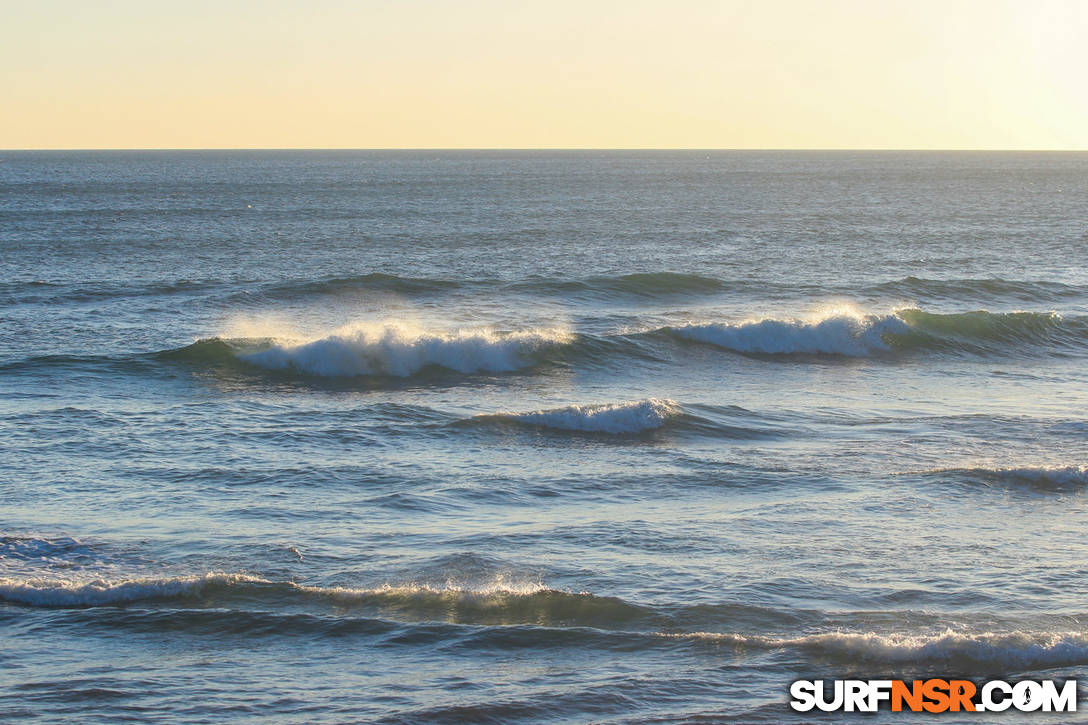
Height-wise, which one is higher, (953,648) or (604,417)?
(604,417)

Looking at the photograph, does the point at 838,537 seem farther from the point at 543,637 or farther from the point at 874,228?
the point at 874,228

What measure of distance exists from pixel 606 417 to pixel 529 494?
4681mm

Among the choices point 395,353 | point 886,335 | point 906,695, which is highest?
point 886,335

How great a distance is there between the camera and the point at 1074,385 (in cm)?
2572

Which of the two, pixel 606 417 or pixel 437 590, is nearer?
pixel 437 590

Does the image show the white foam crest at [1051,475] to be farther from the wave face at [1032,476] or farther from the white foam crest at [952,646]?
the white foam crest at [952,646]

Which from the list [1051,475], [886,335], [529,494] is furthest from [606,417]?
[886,335]

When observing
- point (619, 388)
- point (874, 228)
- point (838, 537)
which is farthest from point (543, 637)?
point (874, 228)

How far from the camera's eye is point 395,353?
2833cm

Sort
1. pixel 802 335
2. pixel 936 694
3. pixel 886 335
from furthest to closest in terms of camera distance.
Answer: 1. pixel 886 335
2. pixel 802 335
3. pixel 936 694

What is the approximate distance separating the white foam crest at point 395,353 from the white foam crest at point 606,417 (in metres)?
6.06

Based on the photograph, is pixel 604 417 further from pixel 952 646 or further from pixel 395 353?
pixel 952 646

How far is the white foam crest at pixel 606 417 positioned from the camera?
21.5m

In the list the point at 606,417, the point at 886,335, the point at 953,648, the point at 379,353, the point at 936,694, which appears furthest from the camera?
the point at 886,335
